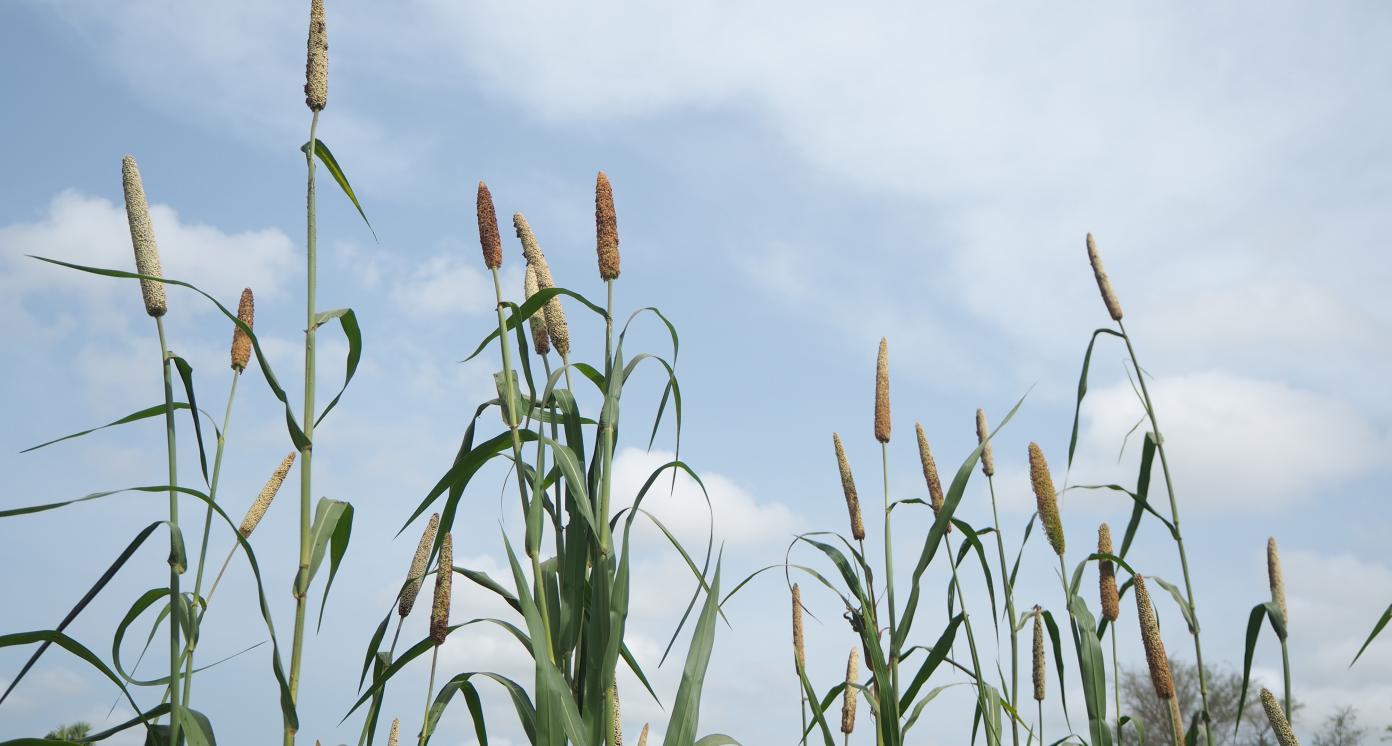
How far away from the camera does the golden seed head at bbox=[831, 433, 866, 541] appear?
3164 millimetres

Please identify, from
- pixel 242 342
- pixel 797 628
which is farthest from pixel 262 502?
pixel 797 628

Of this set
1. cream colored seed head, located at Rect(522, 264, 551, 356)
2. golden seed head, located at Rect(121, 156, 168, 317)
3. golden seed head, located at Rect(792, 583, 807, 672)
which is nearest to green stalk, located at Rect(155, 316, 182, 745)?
golden seed head, located at Rect(121, 156, 168, 317)

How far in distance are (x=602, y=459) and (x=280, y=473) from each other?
995 mm

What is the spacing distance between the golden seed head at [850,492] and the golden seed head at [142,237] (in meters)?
1.99

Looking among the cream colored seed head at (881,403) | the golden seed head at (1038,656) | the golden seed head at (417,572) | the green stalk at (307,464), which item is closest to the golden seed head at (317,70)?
the green stalk at (307,464)

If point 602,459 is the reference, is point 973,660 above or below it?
below

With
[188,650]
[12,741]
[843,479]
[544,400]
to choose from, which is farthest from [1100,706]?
[12,741]

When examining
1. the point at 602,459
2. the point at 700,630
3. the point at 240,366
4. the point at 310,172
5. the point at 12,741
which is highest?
the point at 310,172

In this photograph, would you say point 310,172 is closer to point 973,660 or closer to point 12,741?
point 12,741

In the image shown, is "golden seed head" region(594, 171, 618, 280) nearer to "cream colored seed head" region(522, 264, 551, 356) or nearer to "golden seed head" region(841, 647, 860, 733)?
"cream colored seed head" region(522, 264, 551, 356)

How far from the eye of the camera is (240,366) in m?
2.43

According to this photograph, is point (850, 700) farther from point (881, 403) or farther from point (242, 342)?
point (242, 342)

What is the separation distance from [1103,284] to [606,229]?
77.7 inches

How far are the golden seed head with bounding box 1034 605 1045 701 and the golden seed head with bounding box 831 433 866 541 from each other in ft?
2.05
